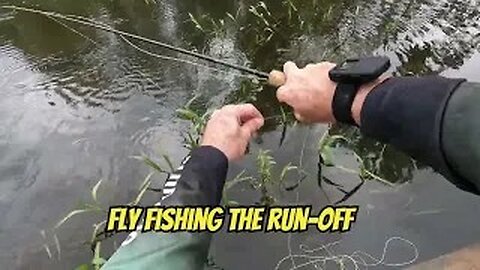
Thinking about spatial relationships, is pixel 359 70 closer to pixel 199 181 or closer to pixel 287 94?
pixel 287 94

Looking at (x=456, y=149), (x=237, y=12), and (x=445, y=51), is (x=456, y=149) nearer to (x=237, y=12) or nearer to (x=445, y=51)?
(x=445, y=51)

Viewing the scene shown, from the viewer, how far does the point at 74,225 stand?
3.98 metres

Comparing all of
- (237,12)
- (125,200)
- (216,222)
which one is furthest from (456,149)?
(237,12)

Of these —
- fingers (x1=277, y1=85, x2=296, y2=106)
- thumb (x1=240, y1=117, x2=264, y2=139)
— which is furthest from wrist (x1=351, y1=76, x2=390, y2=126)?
thumb (x1=240, y1=117, x2=264, y2=139)

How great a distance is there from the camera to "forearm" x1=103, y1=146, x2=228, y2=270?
7.09 feet

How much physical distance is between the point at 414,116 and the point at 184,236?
88cm

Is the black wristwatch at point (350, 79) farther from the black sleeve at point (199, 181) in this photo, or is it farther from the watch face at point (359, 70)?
the black sleeve at point (199, 181)

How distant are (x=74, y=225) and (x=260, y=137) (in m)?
1.39

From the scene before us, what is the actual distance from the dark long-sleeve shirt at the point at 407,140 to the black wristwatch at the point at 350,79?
0.09m

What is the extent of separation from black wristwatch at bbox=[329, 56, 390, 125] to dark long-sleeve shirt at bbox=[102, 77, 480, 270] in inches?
3.7

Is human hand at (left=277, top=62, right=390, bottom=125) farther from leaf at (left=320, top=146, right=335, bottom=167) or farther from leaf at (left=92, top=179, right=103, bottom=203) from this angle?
leaf at (left=92, top=179, right=103, bottom=203)

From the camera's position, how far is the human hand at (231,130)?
2.62 m

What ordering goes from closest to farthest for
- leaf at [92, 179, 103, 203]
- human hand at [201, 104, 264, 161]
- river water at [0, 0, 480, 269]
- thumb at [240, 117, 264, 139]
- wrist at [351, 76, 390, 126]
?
wrist at [351, 76, 390, 126] < human hand at [201, 104, 264, 161] < thumb at [240, 117, 264, 139] < river water at [0, 0, 480, 269] < leaf at [92, 179, 103, 203]
